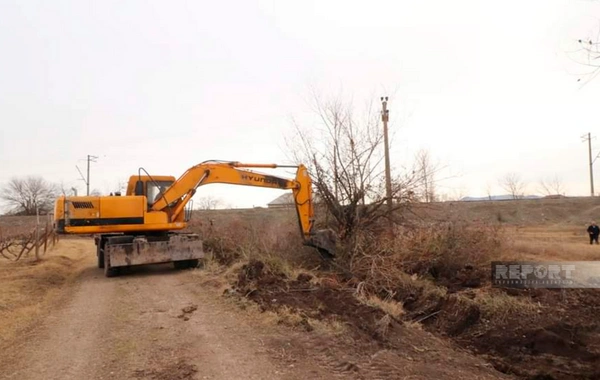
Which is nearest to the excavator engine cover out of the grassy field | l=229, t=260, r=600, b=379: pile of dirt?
the grassy field

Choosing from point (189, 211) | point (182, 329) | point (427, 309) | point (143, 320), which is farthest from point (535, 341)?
point (189, 211)

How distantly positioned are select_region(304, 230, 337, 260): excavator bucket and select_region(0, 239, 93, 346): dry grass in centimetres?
640

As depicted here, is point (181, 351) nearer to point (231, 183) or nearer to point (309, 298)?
point (309, 298)

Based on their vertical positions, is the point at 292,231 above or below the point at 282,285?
above

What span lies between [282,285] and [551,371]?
5.76m

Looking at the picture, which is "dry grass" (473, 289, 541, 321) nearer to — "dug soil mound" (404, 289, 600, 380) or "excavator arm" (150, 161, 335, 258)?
"dug soil mound" (404, 289, 600, 380)

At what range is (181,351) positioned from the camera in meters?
5.95

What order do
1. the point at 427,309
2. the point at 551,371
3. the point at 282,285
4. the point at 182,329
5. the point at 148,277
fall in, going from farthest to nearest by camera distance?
1. the point at 148,277
2. the point at 282,285
3. the point at 427,309
4. the point at 182,329
5. the point at 551,371

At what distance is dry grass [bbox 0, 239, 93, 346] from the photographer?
7.72 meters

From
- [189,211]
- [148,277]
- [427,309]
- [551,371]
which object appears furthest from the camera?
[189,211]

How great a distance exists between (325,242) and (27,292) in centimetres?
729

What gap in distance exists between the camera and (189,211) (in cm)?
1525

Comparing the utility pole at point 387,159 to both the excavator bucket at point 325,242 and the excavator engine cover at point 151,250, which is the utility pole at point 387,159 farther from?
the excavator engine cover at point 151,250

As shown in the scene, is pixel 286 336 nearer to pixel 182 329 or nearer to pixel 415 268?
pixel 182 329
